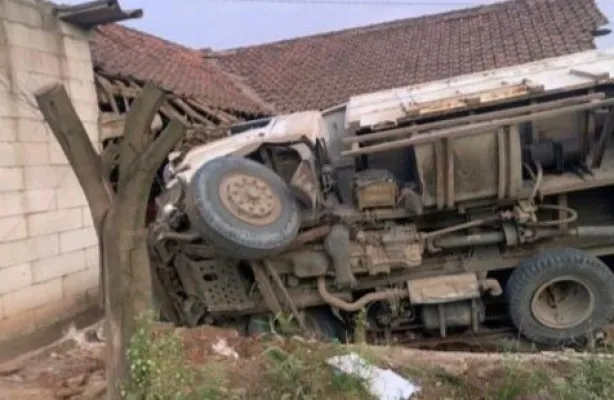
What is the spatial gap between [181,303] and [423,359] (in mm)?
2829

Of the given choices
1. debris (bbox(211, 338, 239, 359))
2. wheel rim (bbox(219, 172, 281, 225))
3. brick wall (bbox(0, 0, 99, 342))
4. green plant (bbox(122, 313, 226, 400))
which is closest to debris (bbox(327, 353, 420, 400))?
green plant (bbox(122, 313, 226, 400))

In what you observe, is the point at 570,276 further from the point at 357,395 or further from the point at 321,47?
the point at 321,47

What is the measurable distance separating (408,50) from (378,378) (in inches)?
505

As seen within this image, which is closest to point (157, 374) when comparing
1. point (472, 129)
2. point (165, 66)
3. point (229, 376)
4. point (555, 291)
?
point (229, 376)

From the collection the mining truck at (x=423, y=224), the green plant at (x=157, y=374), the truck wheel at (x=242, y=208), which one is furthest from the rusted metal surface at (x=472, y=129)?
the green plant at (x=157, y=374)

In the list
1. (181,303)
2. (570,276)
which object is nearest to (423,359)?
(570,276)

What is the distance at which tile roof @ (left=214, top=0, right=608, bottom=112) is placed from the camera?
1403 cm

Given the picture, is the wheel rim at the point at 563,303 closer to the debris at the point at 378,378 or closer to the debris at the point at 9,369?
the debris at the point at 378,378

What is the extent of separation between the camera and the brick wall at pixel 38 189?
6.61 metres

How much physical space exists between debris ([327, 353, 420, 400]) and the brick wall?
370cm

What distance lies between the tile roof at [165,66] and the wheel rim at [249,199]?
3589 millimetres

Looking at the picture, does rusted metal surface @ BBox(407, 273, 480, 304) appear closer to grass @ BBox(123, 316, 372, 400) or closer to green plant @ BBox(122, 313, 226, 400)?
grass @ BBox(123, 316, 372, 400)

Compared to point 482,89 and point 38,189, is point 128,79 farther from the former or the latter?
point 482,89

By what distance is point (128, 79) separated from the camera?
910cm
